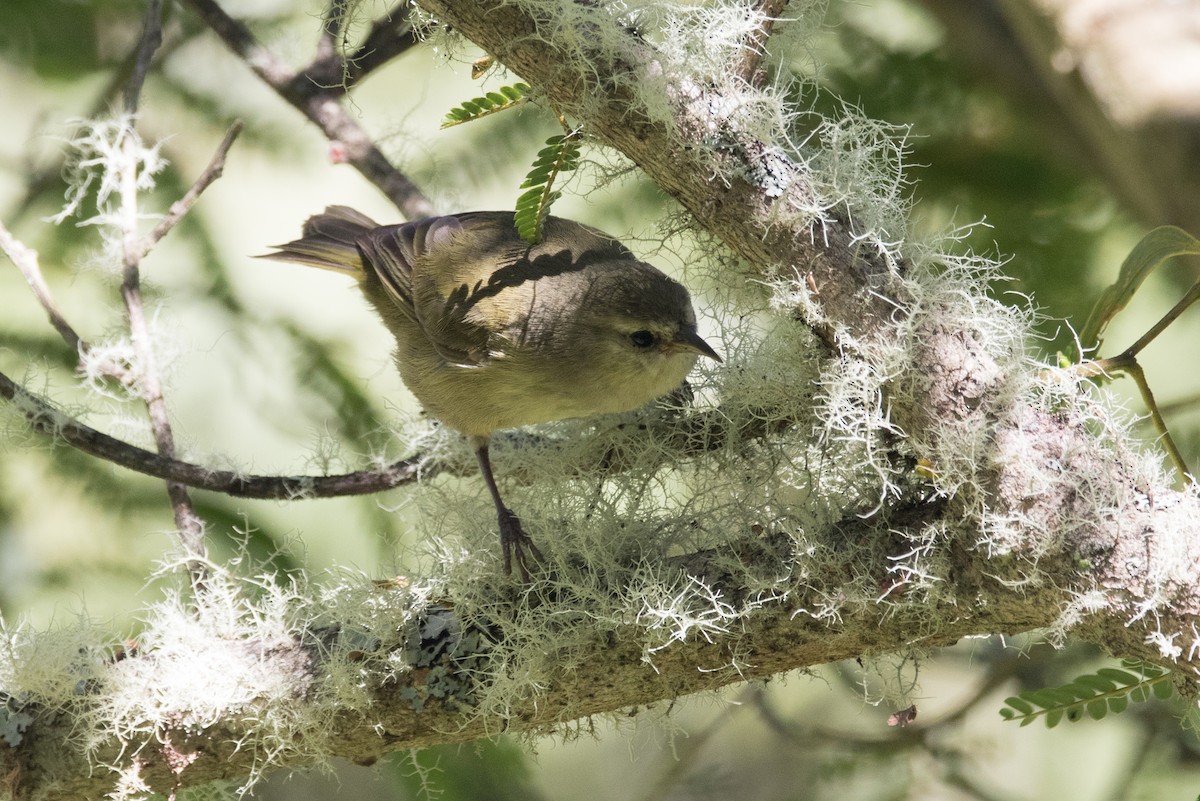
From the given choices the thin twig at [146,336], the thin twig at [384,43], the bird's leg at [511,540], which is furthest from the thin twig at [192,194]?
the bird's leg at [511,540]

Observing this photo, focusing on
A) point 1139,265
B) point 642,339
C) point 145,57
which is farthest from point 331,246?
point 1139,265

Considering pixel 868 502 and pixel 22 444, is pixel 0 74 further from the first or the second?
pixel 868 502

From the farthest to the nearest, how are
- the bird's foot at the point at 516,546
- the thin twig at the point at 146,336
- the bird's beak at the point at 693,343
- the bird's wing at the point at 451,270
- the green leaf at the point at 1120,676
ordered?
the bird's wing at the point at 451,270
the thin twig at the point at 146,336
the bird's beak at the point at 693,343
the bird's foot at the point at 516,546
the green leaf at the point at 1120,676

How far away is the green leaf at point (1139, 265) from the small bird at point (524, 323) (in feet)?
2.66

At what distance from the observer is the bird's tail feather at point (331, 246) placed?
349 cm

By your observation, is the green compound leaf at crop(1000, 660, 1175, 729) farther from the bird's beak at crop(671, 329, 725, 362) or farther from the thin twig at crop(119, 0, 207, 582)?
the thin twig at crop(119, 0, 207, 582)

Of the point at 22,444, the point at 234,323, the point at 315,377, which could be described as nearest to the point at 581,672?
the point at 22,444

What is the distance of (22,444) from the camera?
280cm

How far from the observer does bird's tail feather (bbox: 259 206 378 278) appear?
3.49 meters

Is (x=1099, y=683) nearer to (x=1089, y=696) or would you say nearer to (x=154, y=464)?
(x=1089, y=696)

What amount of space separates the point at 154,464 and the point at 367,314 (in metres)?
1.77

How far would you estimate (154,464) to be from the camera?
2596mm

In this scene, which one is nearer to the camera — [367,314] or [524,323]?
[524,323]

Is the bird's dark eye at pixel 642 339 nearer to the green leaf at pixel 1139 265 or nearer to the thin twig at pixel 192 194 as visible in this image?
the green leaf at pixel 1139 265
